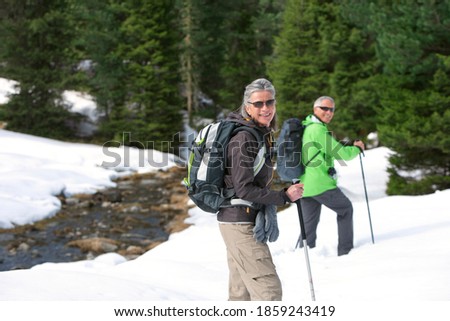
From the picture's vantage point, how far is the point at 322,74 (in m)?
25.3

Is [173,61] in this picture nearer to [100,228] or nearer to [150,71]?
[150,71]

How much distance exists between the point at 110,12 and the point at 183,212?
20082 mm

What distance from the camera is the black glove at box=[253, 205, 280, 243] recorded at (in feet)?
12.2

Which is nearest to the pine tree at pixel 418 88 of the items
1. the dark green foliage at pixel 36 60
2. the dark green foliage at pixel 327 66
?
the dark green foliage at pixel 327 66

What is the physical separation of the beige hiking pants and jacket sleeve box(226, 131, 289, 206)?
31 centimetres

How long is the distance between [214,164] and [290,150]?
9.92 ft

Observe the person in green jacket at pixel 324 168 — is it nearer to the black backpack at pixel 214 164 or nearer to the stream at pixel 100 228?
the black backpack at pixel 214 164

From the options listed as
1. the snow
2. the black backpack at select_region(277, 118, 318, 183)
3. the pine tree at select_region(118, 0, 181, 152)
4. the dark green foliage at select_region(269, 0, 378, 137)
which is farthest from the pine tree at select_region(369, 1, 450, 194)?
the pine tree at select_region(118, 0, 181, 152)

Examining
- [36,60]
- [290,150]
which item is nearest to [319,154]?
[290,150]

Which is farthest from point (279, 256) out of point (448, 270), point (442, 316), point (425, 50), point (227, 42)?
point (227, 42)

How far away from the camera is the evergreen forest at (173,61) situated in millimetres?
23266

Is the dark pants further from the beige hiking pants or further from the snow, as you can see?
the beige hiking pants

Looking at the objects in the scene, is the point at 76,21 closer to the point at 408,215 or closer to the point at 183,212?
the point at 183,212

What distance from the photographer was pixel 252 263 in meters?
3.74
